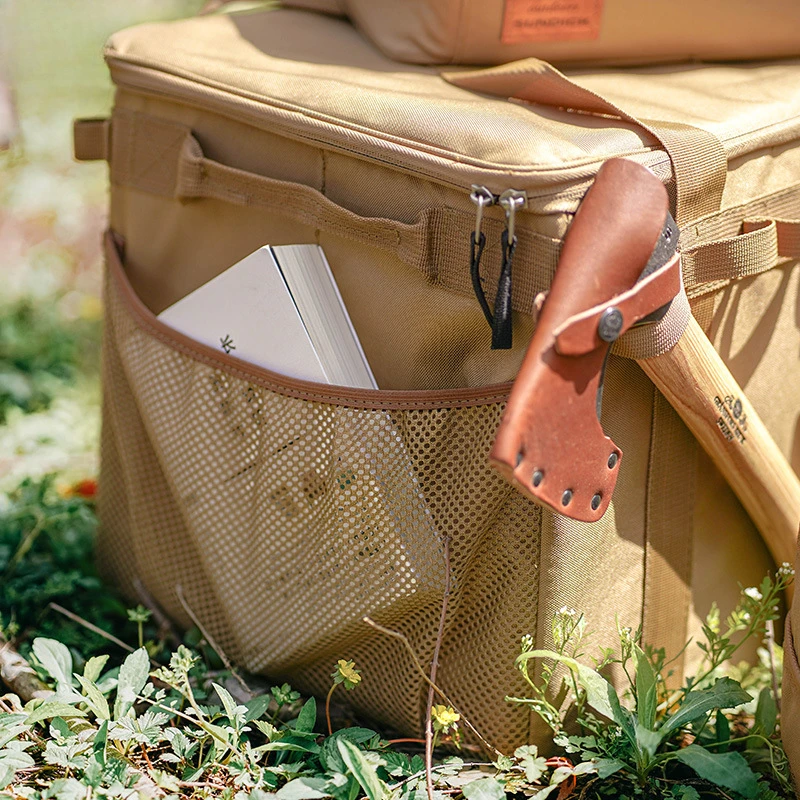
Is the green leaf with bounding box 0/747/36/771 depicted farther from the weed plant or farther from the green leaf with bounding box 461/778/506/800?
the green leaf with bounding box 461/778/506/800

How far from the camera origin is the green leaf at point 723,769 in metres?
1.05

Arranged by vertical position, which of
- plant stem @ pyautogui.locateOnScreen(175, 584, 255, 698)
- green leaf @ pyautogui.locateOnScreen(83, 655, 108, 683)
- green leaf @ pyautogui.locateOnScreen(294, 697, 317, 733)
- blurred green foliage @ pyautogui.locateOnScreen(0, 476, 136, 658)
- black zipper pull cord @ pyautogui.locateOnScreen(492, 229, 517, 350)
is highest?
black zipper pull cord @ pyautogui.locateOnScreen(492, 229, 517, 350)

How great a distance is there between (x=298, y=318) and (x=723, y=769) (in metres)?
0.71

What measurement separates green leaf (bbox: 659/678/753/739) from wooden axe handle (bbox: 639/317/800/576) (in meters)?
0.20

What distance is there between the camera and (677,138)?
3.34 ft

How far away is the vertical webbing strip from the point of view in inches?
44.3

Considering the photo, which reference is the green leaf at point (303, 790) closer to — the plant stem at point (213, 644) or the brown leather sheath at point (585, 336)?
the plant stem at point (213, 644)

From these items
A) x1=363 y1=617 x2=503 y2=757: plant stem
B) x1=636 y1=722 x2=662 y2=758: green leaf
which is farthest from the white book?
x1=636 y1=722 x2=662 y2=758: green leaf

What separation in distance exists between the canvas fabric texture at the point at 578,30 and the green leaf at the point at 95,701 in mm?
908

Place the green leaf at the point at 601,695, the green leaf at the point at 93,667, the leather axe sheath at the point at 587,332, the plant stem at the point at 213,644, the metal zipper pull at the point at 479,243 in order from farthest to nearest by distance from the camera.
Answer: the plant stem at the point at 213,644
the green leaf at the point at 93,667
the green leaf at the point at 601,695
the metal zipper pull at the point at 479,243
the leather axe sheath at the point at 587,332

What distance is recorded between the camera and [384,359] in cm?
116

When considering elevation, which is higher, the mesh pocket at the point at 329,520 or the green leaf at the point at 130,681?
the mesh pocket at the point at 329,520

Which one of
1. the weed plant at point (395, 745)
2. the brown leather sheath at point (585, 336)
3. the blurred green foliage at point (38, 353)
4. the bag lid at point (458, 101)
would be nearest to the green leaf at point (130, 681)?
the weed plant at point (395, 745)

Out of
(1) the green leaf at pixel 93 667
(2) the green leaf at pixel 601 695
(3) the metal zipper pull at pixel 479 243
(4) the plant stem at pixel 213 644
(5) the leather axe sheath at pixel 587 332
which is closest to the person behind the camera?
(5) the leather axe sheath at pixel 587 332
